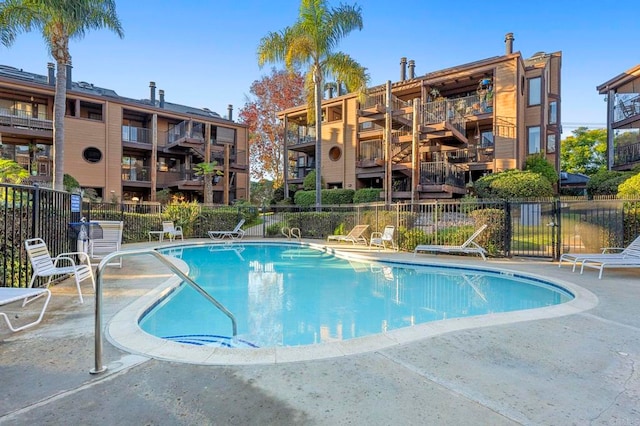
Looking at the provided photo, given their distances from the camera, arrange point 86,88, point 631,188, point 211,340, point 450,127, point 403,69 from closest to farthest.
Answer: point 211,340
point 631,188
point 450,127
point 403,69
point 86,88

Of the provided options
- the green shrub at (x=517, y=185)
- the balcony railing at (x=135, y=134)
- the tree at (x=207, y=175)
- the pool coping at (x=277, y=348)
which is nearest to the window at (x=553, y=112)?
the green shrub at (x=517, y=185)

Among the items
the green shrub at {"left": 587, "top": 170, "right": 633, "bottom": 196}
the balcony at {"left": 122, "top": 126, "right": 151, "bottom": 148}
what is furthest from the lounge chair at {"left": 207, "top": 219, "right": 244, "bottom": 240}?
the green shrub at {"left": 587, "top": 170, "right": 633, "bottom": 196}

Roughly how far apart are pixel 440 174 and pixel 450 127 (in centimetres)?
250

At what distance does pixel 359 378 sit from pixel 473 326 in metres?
2.04

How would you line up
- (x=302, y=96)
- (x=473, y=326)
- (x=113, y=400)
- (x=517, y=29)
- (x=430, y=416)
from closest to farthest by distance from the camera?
(x=430, y=416), (x=113, y=400), (x=473, y=326), (x=517, y=29), (x=302, y=96)

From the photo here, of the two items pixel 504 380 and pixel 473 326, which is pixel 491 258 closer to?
pixel 473 326

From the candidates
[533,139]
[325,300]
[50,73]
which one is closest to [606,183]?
[533,139]

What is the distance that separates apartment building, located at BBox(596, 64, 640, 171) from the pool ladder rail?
791 inches

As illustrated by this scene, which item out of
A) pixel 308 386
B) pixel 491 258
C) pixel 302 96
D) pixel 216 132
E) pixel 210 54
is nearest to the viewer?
pixel 308 386

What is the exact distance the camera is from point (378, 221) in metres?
14.2

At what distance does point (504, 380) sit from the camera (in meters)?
2.80

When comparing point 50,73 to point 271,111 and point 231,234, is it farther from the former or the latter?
point 231,234

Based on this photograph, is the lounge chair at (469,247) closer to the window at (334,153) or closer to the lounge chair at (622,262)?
the lounge chair at (622,262)

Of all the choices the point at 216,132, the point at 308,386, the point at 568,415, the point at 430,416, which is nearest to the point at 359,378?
the point at 308,386
